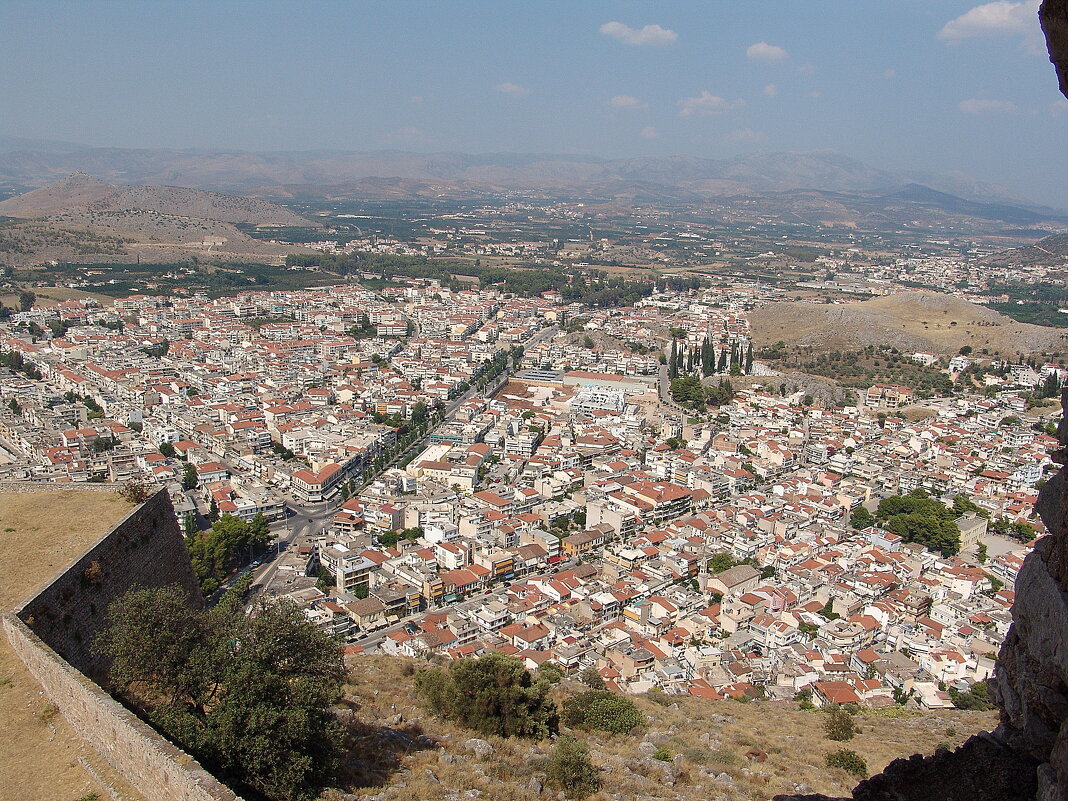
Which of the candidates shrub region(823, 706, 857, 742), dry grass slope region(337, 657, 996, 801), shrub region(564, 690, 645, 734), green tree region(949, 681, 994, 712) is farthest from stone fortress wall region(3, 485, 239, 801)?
green tree region(949, 681, 994, 712)

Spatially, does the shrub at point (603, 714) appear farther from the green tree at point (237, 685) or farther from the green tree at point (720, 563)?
the green tree at point (720, 563)

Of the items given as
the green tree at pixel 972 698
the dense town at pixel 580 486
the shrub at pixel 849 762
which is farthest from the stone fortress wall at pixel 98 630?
the green tree at pixel 972 698

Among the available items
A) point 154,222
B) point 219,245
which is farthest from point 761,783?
point 154,222

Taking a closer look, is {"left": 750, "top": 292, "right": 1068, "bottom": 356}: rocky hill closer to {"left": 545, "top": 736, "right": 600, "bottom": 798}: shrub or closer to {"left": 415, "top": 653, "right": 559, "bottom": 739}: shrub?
{"left": 415, "top": 653, "right": 559, "bottom": 739}: shrub

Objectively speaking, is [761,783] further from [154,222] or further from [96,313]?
[154,222]

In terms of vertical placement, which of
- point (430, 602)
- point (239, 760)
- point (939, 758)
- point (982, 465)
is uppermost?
point (939, 758)

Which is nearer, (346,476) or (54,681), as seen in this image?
(54,681)
